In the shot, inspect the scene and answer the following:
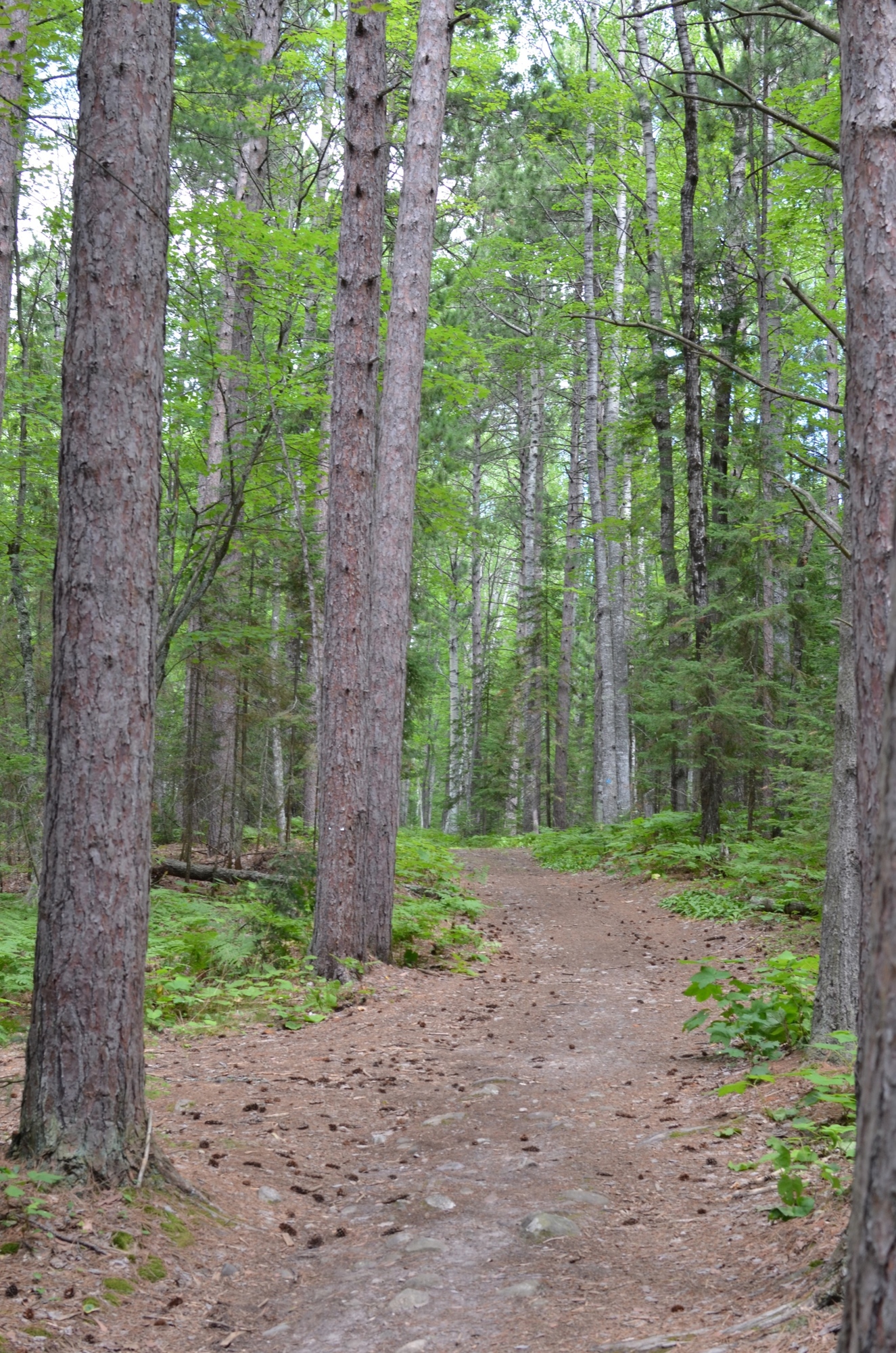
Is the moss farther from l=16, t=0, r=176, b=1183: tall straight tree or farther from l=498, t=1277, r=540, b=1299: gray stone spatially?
l=498, t=1277, r=540, b=1299: gray stone

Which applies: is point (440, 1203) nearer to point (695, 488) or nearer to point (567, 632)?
point (695, 488)

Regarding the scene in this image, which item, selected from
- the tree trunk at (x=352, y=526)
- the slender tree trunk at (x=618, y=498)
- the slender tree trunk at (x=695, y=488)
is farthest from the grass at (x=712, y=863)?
the tree trunk at (x=352, y=526)

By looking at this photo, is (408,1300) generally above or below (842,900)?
below

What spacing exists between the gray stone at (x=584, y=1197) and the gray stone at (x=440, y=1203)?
0.46m

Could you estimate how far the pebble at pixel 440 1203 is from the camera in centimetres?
394

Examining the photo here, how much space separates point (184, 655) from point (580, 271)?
1522 cm

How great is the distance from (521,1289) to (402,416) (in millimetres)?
7419

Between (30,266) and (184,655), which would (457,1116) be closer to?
(184,655)

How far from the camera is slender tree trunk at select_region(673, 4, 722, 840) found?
12.7 meters

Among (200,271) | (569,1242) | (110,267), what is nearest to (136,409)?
(110,267)

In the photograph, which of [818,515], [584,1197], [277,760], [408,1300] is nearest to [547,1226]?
[584,1197]

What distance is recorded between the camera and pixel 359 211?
8.05 meters

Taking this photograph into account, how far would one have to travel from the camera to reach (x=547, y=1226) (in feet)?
12.2

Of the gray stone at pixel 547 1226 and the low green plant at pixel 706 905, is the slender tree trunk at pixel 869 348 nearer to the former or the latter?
the gray stone at pixel 547 1226
